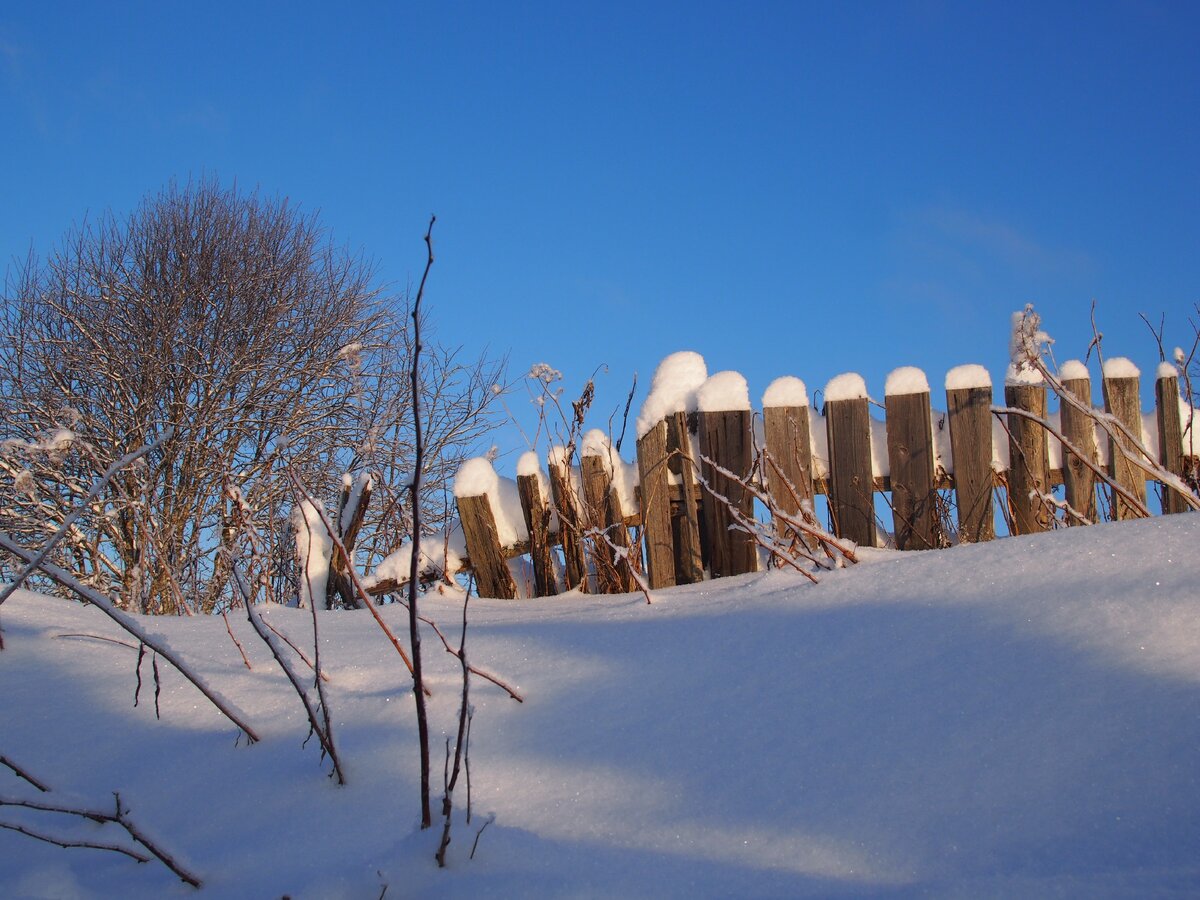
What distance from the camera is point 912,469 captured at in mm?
3268

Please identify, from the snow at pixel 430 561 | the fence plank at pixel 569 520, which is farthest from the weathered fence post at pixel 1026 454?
the snow at pixel 430 561

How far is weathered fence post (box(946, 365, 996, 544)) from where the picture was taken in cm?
325

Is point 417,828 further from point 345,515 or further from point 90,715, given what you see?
point 345,515

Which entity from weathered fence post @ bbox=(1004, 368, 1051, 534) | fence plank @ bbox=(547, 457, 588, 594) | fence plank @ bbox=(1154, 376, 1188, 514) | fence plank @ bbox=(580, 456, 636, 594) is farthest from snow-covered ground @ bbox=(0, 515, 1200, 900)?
fence plank @ bbox=(1154, 376, 1188, 514)

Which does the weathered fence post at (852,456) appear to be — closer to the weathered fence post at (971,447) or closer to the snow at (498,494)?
the weathered fence post at (971,447)

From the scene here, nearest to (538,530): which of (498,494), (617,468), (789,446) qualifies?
(498,494)

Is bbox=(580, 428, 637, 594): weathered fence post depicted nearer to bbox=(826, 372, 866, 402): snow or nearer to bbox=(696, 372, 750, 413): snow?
bbox=(696, 372, 750, 413): snow

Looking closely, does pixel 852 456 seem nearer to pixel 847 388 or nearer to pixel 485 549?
pixel 847 388

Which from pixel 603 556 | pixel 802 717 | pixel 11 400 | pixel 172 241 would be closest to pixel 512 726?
pixel 802 717

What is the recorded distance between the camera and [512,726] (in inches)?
51.2

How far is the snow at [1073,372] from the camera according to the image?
3.33 meters

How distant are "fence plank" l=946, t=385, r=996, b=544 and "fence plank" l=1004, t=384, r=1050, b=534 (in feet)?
0.31

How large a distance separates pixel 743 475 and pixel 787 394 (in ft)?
1.15

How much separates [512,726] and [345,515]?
2287mm
